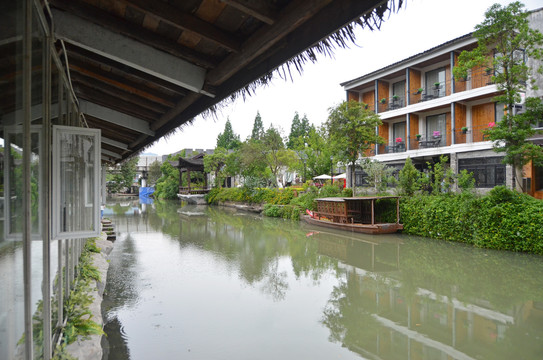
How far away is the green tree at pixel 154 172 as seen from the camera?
4328cm

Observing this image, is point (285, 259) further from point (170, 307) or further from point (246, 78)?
point (246, 78)

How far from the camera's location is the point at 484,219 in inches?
379

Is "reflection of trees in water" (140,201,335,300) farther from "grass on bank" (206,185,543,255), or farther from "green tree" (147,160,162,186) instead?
"green tree" (147,160,162,186)

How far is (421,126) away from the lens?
17.3m

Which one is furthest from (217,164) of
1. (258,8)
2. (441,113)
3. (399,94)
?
(258,8)

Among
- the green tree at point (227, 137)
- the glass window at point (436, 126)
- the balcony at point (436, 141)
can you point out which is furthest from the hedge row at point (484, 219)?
the green tree at point (227, 137)

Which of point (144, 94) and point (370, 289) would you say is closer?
point (144, 94)

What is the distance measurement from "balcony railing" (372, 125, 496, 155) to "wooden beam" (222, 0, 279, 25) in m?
13.8

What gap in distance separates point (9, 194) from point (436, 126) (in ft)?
57.9

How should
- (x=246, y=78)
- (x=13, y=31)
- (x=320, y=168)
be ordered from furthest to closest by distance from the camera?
(x=320, y=168) < (x=246, y=78) < (x=13, y=31)

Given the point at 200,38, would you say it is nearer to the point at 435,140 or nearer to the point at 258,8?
A: the point at 258,8

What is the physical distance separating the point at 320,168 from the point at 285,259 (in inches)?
582

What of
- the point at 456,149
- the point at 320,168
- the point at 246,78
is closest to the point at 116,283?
the point at 246,78

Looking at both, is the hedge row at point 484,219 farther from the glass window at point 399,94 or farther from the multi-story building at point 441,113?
the glass window at point 399,94
